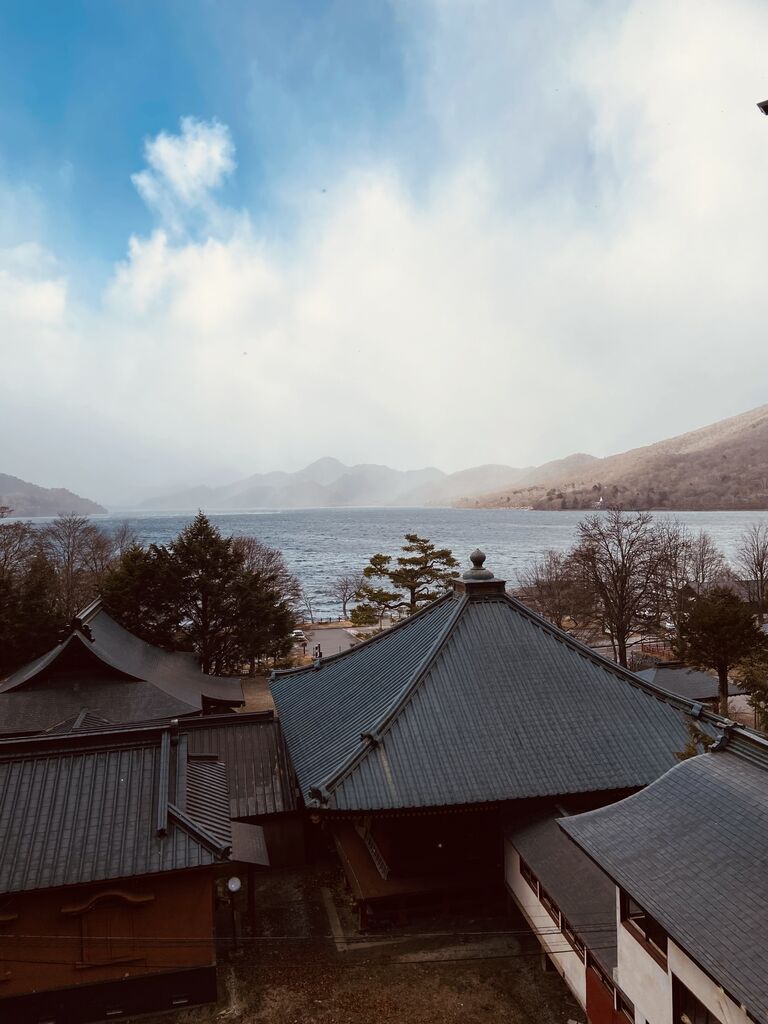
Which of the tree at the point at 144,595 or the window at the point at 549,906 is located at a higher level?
the tree at the point at 144,595

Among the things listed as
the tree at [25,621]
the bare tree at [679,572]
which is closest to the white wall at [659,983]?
the bare tree at [679,572]

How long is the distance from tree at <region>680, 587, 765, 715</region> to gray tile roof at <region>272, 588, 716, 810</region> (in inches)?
485

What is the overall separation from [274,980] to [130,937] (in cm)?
292

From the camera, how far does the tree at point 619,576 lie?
34.2 meters

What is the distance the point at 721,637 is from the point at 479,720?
54.5ft

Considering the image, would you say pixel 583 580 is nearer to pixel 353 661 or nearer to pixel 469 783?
pixel 353 661

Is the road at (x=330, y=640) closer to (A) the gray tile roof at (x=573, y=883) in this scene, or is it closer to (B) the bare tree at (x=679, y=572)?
(B) the bare tree at (x=679, y=572)

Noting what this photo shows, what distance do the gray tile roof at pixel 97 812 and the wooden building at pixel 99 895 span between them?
19mm

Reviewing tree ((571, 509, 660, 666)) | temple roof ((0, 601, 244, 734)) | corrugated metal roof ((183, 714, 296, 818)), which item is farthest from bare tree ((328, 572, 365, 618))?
corrugated metal roof ((183, 714, 296, 818))

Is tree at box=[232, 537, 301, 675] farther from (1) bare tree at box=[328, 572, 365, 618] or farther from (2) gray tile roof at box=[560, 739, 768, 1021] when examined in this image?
(1) bare tree at box=[328, 572, 365, 618]

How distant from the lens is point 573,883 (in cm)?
1030

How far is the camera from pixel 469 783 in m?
12.2

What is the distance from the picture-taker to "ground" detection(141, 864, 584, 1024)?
1073 centimetres

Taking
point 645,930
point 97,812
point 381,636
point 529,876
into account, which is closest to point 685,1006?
point 645,930
